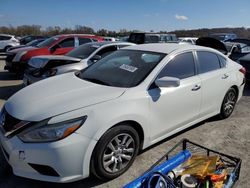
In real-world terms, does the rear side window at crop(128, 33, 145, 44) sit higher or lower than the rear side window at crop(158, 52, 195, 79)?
higher

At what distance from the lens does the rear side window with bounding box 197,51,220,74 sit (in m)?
3.96

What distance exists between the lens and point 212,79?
13.2 ft

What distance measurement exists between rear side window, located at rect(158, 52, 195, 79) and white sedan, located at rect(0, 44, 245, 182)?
1 centimetres

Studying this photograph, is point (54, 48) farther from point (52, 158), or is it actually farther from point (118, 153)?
point (52, 158)

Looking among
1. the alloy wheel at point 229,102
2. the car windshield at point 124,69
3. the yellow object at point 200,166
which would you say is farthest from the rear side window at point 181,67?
the alloy wheel at point 229,102

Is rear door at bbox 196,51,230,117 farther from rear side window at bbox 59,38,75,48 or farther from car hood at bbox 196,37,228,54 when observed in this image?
rear side window at bbox 59,38,75,48

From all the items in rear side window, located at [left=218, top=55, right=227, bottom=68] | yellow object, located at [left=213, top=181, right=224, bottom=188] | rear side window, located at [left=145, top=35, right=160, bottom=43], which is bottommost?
yellow object, located at [left=213, top=181, right=224, bottom=188]

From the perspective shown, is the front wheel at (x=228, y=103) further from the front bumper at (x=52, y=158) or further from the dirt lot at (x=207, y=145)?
the front bumper at (x=52, y=158)

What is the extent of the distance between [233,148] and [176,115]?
104 centimetres

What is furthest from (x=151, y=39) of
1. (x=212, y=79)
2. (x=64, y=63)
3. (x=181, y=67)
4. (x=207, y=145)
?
(x=207, y=145)

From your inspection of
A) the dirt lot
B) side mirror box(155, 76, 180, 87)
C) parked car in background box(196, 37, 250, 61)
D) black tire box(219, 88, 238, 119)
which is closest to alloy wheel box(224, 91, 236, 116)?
black tire box(219, 88, 238, 119)

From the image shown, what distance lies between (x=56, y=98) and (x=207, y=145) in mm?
Result: 2353

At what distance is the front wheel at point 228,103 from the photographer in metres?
4.56

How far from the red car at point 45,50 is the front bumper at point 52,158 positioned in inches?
267
